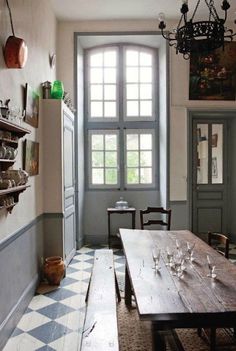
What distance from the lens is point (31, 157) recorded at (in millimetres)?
3797

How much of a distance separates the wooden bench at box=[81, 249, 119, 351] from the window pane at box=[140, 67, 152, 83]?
423cm

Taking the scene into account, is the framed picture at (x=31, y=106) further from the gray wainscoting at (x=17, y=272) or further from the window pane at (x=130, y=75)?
the window pane at (x=130, y=75)

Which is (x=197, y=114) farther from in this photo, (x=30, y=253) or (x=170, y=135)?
(x=30, y=253)

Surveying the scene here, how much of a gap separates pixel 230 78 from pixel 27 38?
142 inches

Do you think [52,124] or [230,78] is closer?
[52,124]

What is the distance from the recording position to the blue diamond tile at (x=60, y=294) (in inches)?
150

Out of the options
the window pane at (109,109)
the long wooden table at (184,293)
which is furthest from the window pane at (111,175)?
the long wooden table at (184,293)

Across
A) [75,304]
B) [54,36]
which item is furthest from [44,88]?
[75,304]

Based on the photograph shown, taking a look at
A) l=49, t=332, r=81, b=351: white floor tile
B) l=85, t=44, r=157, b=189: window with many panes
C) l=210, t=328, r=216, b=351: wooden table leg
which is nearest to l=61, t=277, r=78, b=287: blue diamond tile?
l=49, t=332, r=81, b=351: white floor tile

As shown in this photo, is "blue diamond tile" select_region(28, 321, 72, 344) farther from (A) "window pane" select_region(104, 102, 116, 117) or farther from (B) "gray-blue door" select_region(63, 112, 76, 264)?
(A) "window pane" select_region(104, 102, 116, 117)

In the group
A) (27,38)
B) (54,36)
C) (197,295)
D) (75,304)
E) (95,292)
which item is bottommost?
(75,304)

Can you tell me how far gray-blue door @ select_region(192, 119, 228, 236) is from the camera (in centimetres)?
628

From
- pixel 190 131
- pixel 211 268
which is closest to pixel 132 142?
pixel 190 131

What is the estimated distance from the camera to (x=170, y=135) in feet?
19.2
